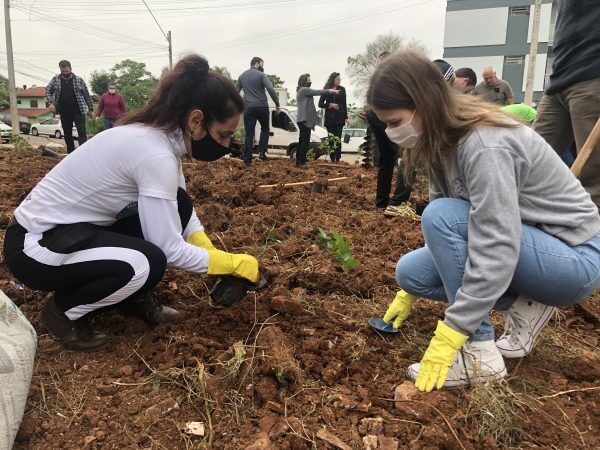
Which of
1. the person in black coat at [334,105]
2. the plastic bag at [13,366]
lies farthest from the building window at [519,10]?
the plastic bag at [13,366]

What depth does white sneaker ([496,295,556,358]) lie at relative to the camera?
1.75 m

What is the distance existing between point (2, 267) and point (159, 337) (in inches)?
50.2

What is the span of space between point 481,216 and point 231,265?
0.96 meters

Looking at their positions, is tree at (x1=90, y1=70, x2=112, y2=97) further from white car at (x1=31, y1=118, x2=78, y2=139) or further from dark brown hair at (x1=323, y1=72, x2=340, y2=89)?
dark brown hair at (x1=323, y1=72, x2=340, y2=89)

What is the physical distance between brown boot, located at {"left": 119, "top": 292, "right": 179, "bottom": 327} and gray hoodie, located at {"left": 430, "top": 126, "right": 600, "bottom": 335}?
1.22 metres

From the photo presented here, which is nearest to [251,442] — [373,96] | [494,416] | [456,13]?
[494,416]

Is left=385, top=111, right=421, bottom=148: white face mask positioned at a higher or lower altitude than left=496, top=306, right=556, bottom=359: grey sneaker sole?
higher

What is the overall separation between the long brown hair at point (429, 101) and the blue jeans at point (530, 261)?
0.76 ft

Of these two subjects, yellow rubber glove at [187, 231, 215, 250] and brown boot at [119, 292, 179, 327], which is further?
yellow rubber glove at [187, 231, 215, 250]

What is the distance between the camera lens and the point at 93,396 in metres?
1.60

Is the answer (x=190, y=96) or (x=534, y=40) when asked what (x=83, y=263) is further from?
(x=534, y=40)

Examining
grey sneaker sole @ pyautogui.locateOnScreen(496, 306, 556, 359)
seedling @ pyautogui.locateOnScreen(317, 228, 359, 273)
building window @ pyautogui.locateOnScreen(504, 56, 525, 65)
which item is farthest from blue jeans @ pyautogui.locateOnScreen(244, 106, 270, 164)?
building window @ pyautogui.locateOnScreen(504, 56, 525, 65)

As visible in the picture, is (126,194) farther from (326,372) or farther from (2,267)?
(2,267)

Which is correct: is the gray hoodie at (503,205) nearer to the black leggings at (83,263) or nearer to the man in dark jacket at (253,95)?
the black leggings at (83,263)
